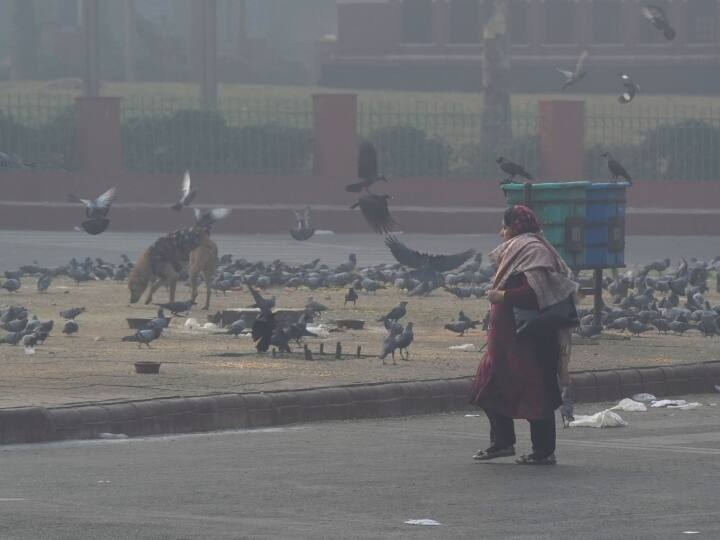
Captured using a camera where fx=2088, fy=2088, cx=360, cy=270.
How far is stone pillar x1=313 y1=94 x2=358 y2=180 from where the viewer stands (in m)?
41.8

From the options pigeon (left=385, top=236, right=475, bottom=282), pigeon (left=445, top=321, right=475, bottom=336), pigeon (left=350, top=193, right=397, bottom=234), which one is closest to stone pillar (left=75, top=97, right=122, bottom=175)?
pigeon (left=350, top=193, right=397, bottom=234)

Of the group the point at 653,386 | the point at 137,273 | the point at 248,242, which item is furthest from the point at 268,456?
the point at 248,242

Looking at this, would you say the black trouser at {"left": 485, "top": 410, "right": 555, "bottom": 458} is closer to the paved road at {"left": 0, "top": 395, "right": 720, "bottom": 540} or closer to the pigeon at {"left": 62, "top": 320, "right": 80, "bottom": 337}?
the paved road at {"left": 0, "top": 395, "right": 720, "bottom": 540}

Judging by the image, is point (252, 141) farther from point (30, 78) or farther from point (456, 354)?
point (30, 78)

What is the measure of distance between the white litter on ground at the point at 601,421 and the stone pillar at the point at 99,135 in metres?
28.9

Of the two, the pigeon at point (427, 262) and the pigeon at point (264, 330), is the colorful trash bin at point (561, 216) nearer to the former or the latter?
A: the pigeon at point (264, 330)

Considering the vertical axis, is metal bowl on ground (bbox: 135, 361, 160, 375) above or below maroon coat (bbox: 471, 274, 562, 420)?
below

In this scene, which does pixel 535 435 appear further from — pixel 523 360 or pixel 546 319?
pixel 546 319

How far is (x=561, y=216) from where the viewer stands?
56.9ft

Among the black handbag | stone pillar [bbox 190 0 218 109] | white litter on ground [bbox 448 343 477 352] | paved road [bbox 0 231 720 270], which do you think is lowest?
paved road [bbox 0 231 720 270]

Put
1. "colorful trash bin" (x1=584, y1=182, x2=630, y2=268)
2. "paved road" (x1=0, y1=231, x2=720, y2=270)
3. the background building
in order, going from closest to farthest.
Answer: "colorful trash bin" (x1=584, y1=182, x2=630, y2=268) → "paved road" (x1=0, y1=231, x2=720, y2=270) → the background building

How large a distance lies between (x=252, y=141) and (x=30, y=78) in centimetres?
3515

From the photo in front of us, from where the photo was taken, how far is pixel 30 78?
246 feet

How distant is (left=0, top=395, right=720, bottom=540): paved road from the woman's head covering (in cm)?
132
